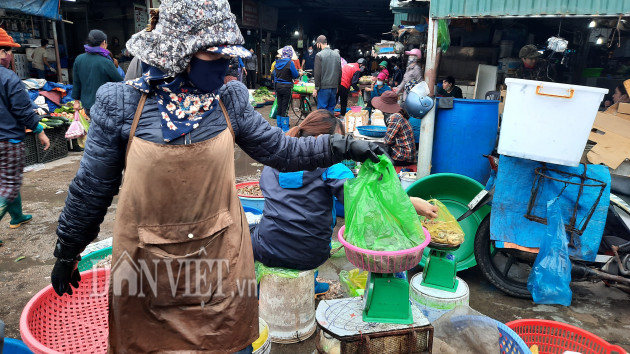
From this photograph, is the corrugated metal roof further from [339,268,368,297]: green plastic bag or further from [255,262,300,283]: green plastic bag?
[255,262,300,283]: green plastic bag

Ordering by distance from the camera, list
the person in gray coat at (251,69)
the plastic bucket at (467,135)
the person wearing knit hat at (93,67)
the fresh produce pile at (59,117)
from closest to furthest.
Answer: the plastic bucket at (467,135), the person wearing knit hat at (93,67), the fresh produce pile at (59,117), the person in gray coat at (251,69)

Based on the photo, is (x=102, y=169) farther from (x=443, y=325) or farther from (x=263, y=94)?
(x=263, y=94)

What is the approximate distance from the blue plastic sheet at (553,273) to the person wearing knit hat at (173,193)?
7.18 feet

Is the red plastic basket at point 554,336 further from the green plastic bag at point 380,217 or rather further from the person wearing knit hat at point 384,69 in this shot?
the person wearing knit hat at point 384,69

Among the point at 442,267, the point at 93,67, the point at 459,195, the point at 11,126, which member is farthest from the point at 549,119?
the point at 93,67

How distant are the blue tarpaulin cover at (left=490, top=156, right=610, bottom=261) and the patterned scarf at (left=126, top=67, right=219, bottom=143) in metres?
2.79

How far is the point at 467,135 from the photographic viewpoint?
485 cm

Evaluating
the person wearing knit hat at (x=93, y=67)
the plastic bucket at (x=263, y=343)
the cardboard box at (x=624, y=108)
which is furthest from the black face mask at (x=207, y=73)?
the person wearing knit hat at (x=93, y=67)

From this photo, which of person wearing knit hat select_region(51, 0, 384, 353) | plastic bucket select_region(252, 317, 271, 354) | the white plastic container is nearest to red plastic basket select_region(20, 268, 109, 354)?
person wearing knit hat select_region(51, 0, 384, 353)

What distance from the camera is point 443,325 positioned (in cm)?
246

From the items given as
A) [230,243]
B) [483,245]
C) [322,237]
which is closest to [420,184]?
[483,245]

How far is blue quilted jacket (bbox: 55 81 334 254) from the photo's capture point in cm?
157

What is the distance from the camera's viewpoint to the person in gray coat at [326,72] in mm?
9469

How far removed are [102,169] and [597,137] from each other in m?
4.24
